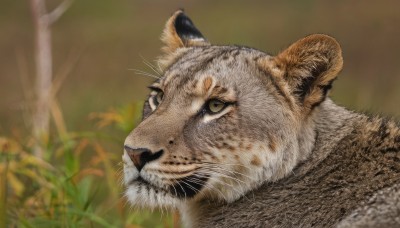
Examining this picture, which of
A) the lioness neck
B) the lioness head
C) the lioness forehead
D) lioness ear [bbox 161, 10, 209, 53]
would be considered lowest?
the lioness neck

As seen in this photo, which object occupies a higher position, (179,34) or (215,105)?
(179,34)

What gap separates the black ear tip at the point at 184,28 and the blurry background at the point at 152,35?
25.4 feet

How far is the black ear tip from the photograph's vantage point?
8000 millimetres

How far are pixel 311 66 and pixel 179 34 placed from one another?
5.43 ft

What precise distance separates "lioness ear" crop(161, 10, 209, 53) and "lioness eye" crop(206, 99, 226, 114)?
4.06 ft

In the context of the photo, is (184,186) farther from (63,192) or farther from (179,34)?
(179,34)

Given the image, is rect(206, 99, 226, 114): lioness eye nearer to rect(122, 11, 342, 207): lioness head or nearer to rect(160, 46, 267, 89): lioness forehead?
rect(122, 11, 342, 207): lioness head

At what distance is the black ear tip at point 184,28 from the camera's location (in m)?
8.00

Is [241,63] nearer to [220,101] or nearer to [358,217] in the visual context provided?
[220,101]

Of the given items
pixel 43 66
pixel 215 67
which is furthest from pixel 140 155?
pixel 43 66

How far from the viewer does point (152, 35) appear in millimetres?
26688

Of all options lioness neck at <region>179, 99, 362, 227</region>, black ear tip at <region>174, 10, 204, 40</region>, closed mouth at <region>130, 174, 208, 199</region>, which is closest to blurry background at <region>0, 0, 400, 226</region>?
black ear tip at <region>174, 10, 204, 40</region>

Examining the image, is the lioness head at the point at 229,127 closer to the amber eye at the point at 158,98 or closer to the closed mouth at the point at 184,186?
the closed mouth at the point at 184,186

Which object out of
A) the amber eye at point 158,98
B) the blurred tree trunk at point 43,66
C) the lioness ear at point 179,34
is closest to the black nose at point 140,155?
the amber eye at point 158,98
